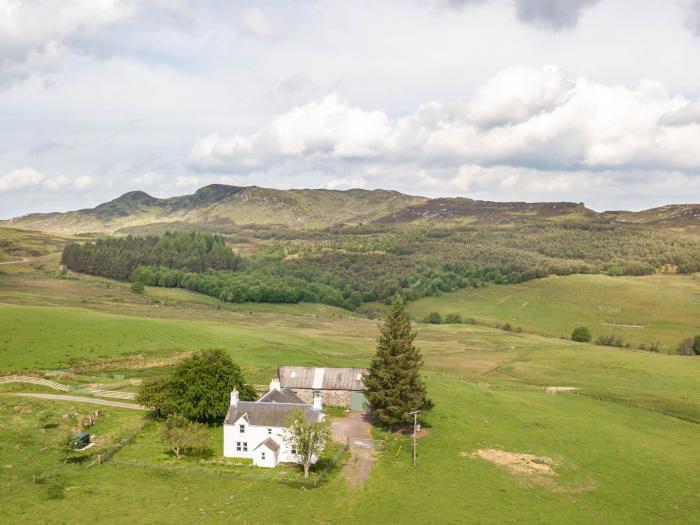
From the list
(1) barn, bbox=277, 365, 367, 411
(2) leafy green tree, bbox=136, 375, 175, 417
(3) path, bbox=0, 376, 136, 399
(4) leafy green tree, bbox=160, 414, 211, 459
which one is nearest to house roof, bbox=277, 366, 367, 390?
(1) barn, bbox=277, 365, 367, 411

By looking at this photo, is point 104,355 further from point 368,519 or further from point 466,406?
point 368,519

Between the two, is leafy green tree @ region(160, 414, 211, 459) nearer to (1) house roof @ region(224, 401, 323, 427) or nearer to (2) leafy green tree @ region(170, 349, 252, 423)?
(1) house roof @ region(224, 401, 323, 427)

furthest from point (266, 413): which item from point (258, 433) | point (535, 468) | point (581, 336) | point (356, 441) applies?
point (581, 336)

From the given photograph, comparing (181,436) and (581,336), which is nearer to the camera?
(181,436)

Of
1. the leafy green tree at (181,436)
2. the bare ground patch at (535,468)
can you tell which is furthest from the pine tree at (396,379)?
the leafy green tree at (181,436)

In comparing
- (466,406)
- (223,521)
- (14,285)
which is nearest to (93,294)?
(14,285)

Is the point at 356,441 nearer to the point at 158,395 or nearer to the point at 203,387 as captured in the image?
the point at 203,387
